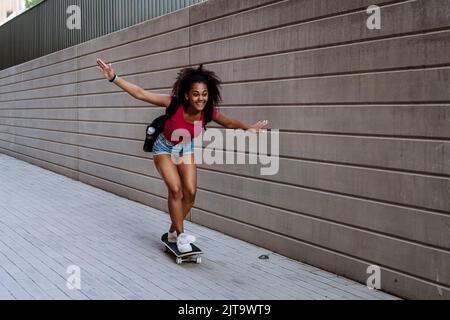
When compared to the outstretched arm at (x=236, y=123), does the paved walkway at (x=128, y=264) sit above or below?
below

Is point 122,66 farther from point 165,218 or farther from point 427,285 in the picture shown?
point 427,285

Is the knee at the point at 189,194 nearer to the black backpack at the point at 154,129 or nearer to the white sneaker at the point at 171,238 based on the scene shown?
the white sneaker at the point at 171,238

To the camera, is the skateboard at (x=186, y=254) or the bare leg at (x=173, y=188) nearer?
the skateboard at (x=186, y=254)

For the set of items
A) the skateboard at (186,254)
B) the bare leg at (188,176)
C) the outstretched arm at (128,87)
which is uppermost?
the outstretched arm at (128,87)

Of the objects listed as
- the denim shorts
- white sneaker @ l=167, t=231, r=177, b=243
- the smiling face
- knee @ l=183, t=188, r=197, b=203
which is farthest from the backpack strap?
white sneaker @ l=167, t=231, r=177, b=243

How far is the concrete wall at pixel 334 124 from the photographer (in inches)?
184

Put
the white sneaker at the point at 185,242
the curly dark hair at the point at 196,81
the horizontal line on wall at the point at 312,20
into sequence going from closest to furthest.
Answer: the horizontal line on wall at the point at 312,20 < the curly dark hair at the point at 196,81 < the white sneaker at the point at 185,242

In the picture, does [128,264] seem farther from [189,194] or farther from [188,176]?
[188,176]

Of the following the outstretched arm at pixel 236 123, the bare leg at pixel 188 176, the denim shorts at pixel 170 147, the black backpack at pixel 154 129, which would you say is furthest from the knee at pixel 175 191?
the outstretched arm at pixel 236 123

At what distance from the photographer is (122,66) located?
10.5 metres

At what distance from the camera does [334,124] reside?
5.63 metres

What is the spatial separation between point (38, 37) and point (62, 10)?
228 cm

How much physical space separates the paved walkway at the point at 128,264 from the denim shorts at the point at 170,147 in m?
1.16
